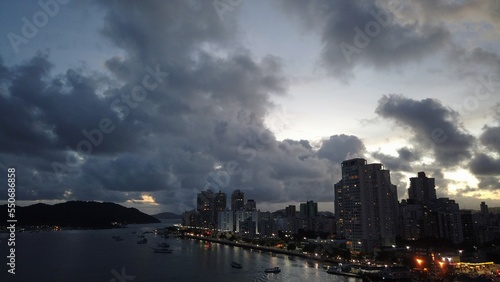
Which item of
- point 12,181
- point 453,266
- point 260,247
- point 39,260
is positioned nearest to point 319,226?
point 260,247

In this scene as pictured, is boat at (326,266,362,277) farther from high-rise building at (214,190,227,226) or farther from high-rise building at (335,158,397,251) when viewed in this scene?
high-rise building at (214,190,227,226)

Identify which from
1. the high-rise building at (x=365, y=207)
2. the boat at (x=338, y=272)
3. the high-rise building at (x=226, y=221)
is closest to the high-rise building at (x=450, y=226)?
the high-rise building at (x=365, y=207)

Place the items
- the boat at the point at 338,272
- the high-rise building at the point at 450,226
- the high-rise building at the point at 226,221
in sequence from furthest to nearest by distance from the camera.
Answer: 1. the high-rise building at the point at 226,221
2. the high-rise building at the point at 450,226
3. the boat at the point at 338,272

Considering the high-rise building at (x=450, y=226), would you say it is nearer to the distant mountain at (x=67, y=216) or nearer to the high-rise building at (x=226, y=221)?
the high-rise building at (x=226, y=221)

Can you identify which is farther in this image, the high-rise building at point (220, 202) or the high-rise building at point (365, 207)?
the high-rise building at point (220, 202)

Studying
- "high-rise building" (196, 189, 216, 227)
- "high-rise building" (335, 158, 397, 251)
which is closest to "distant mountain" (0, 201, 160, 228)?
"high-rise building" (196, 189, 216, 227)
